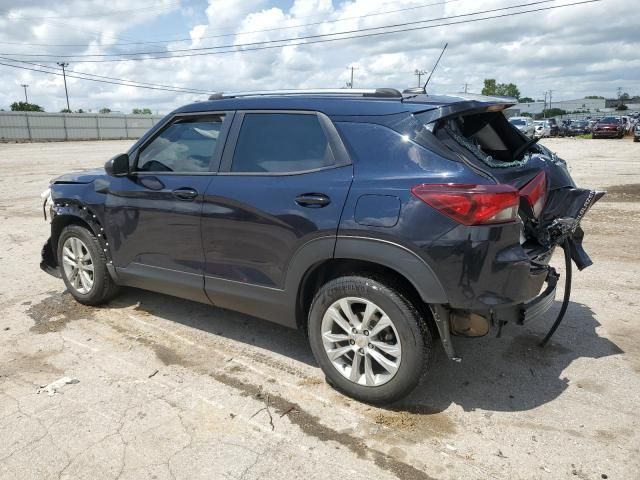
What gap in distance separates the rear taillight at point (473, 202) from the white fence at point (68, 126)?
40.0 m

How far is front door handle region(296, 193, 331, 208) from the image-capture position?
322 cm

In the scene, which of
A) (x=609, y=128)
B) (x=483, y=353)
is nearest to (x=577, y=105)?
(x=609, y=128)

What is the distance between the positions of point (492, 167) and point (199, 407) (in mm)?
2288

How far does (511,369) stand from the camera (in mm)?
3748

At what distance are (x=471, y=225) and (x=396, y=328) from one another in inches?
28.6

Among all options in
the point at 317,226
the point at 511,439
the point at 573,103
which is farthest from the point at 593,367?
the point at 573,103

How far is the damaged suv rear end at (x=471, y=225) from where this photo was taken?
9.32 feet

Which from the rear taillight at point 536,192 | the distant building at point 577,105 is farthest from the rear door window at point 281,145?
the distant building at point 577,105

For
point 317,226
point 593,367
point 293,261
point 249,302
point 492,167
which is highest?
point 492,167

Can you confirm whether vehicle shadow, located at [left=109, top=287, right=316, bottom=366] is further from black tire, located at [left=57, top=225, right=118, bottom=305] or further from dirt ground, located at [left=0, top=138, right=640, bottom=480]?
black tire, located at [left=57, top=225, right=118, bottom=305]

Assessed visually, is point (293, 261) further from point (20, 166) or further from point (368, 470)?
point (20, 166)

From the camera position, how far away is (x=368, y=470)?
2699 millimetres

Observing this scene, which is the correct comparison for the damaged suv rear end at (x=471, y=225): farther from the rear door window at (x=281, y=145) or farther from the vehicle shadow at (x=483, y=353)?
the rear door window at (x=281, y=145)

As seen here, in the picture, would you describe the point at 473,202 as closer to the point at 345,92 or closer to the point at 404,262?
the point at 404,262
